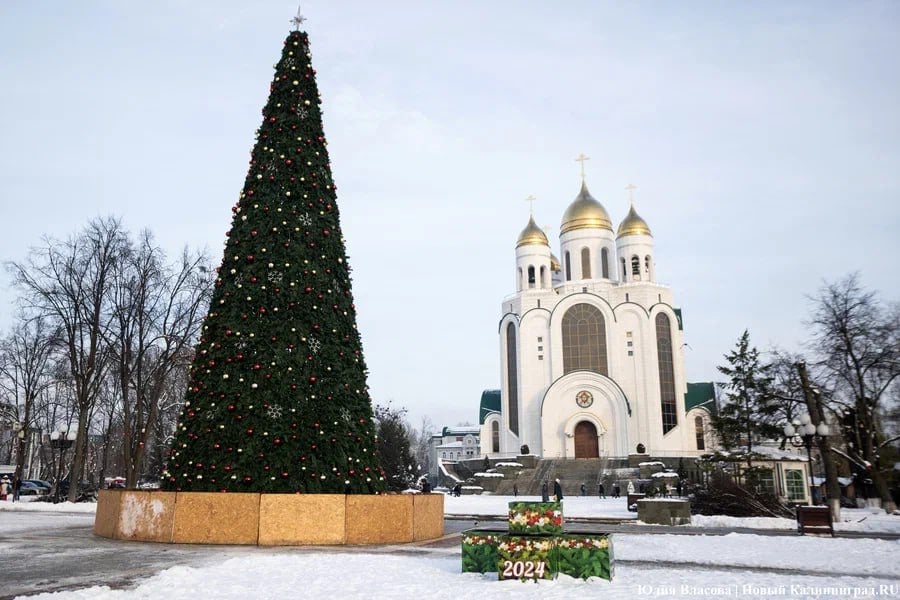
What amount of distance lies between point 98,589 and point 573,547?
540 centimetres

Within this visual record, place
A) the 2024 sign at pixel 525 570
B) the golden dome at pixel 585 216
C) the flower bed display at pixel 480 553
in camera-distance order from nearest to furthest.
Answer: the 2024 sign at pixel 525 570 < the flower bed display at pixel 480 553 < the golden dome at pixel 585 216

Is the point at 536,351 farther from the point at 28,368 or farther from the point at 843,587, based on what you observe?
the point at 843,587

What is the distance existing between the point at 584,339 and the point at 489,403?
1218 cm

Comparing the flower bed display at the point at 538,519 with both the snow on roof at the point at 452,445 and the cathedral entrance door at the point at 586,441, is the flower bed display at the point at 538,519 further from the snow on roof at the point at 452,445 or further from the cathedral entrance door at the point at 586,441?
the snow on roof at the point at 452,445

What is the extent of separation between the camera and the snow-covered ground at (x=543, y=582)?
7.84 m

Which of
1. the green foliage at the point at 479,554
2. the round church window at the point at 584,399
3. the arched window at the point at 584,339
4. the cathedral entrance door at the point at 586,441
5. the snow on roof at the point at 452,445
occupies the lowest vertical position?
the green foliage at the point at 479,554

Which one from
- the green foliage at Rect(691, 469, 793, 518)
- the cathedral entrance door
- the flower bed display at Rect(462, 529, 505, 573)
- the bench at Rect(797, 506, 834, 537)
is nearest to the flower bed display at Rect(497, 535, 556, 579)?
the flower bed display at Rect(462, 529, 505, 573)

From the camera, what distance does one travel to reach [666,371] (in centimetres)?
5288

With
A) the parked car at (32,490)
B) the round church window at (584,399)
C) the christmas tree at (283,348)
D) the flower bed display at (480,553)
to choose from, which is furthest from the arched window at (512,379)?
the flower bed display at (480,553)

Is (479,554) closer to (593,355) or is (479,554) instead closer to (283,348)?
(283,348)

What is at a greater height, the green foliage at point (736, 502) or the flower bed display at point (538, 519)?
the flower bed display at point (538, 519)

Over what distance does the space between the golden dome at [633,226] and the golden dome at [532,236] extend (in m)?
6.03

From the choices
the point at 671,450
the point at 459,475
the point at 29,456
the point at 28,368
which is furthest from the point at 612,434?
the point at 29,456

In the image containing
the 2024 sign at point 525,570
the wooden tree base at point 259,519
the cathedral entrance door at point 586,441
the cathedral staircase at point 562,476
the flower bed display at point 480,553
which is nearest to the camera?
the 2024 sign at point 525,570
